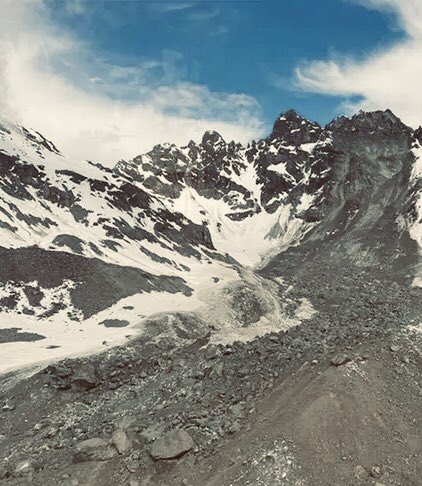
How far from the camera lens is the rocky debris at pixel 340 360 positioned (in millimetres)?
31156

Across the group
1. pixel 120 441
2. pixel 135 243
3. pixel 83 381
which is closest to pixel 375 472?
pixel 120 441

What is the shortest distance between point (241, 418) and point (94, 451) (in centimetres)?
835

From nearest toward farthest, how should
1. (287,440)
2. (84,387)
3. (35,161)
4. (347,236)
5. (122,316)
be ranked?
1. (287,440)
2. (84,387)
3. (122,316)
4. (35,161)
5. (347,236)

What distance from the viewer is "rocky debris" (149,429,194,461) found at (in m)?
26.9

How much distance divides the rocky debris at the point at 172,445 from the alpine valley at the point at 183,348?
0.08m

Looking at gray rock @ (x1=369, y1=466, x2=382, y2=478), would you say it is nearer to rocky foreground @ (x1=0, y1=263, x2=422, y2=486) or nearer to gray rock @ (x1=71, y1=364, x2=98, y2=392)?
rocky foreground @ (x1=0, y1=263, x2=422, y2=486)

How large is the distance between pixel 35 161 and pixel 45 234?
37.5 metres

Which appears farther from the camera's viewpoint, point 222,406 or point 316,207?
point 316,207

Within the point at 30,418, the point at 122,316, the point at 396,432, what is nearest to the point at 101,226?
the point at 122,316

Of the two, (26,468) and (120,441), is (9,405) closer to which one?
(26,468)

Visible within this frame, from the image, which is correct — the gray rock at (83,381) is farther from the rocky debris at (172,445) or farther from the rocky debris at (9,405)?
Result: the rocky debris at (172,445)

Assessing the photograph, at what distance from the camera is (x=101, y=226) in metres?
109

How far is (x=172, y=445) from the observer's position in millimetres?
27234

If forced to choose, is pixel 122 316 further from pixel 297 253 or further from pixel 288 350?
pixel 297 253
